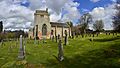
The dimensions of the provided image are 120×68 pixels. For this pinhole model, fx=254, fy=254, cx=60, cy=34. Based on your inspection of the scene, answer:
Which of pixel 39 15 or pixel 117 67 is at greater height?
pixel 39 15

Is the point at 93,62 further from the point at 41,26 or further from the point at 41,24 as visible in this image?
the point at 41,24

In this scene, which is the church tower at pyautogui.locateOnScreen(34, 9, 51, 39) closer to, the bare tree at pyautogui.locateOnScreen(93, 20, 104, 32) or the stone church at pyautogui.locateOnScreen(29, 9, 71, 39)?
the stone church at pyautogui.locateOnScreen(29, 9, 71, 39)

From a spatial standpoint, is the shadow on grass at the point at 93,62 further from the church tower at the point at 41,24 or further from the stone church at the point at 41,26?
the church tower at the point at 41,24

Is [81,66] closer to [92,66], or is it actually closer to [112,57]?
[92,66]

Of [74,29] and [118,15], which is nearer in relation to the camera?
[118,15]

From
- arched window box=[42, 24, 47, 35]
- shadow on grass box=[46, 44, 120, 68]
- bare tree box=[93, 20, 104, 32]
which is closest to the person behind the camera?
shadow on grass box=[46, 44, 120, 68]

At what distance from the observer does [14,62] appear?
32.6 meters

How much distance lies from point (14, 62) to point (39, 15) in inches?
2867

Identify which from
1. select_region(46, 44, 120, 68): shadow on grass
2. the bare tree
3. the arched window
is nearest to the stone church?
the arched window

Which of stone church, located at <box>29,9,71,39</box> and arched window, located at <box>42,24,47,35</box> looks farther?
arched window, located at <box>42,24,47,35</box>

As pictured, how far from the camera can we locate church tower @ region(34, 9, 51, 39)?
102m

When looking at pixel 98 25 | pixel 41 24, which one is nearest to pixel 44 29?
pixel 41 24

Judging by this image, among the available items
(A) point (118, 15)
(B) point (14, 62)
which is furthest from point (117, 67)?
(A) point (118, 15)

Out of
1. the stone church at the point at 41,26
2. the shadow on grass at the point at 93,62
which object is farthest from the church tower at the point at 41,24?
the shadow on grass at the point at 93,62
